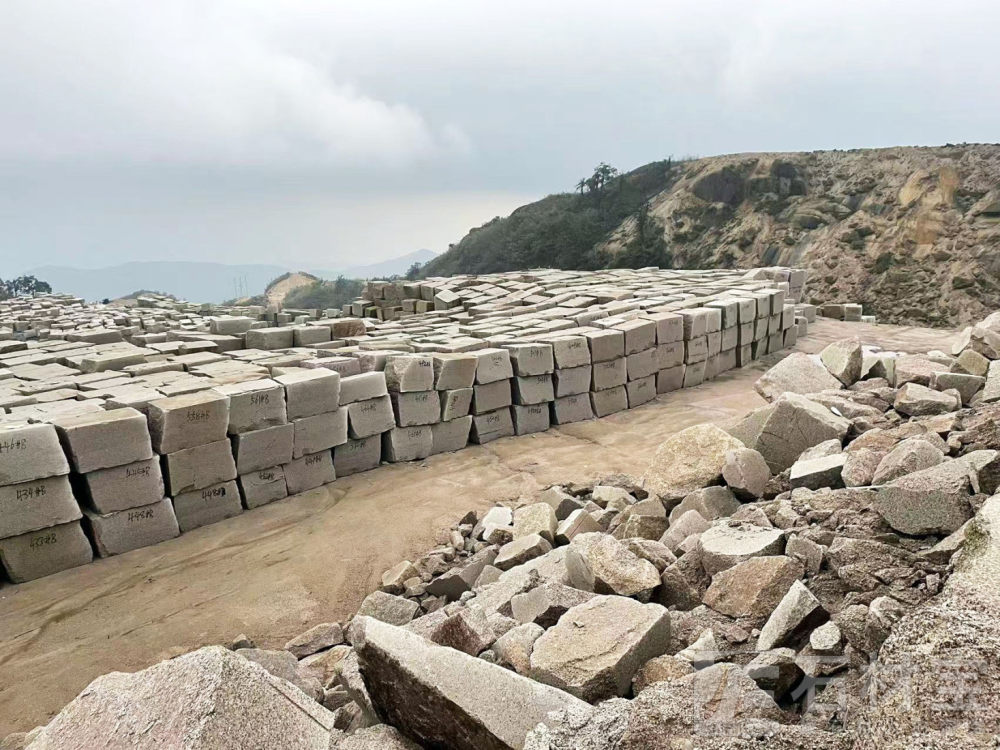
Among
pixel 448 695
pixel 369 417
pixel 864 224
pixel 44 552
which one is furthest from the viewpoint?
pixel 864 224

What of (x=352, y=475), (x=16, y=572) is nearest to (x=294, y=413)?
(x=352, y=475)

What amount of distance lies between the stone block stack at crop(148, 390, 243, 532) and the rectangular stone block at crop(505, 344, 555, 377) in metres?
3.26

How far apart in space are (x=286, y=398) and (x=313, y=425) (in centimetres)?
38

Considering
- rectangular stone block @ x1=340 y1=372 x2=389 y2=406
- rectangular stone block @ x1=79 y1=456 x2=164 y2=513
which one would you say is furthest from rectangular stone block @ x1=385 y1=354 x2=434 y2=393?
rectangular stone block @ x1=79 y1=456 x2=164 y2=513

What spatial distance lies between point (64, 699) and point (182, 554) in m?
1.58

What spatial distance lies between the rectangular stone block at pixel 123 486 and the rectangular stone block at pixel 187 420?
0.18 metres

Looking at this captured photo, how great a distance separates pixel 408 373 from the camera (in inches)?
265

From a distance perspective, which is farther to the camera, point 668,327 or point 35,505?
point 668,327

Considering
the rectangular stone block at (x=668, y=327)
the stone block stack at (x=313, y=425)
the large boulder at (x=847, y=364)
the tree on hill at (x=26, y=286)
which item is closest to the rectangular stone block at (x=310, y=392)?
the stone block stack at (x=313, y=425)

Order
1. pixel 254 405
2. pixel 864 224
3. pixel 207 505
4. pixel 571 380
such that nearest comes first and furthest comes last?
pixel 207 505 → pixel 254 405 → pixel 571 380 → pixel 864 224

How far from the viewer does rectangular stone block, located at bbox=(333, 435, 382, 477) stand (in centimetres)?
647

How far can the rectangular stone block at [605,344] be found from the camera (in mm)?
8062

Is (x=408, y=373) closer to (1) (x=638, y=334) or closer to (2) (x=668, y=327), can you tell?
(1) (x=638, y=334)

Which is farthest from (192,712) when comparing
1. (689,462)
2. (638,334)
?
(638,334)
